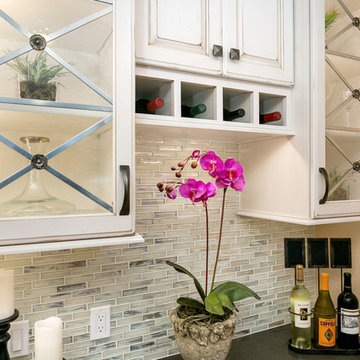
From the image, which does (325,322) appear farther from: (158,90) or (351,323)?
(158,90)

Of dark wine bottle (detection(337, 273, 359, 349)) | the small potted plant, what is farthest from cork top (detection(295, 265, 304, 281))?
the small potted plant

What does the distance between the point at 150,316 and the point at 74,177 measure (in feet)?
2.45

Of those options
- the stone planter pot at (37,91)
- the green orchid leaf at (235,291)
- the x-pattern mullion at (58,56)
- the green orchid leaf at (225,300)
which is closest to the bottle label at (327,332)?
the green orchid leaf at (235,291)

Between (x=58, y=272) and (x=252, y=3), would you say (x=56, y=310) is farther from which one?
(x=252, y=3)

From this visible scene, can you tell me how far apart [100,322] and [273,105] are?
1.10 meters

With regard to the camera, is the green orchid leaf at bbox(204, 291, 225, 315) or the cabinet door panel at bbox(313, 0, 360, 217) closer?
the green orchid leaf at bbox(204, 291, 225, 315)

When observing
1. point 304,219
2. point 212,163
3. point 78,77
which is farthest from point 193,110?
point 304,219

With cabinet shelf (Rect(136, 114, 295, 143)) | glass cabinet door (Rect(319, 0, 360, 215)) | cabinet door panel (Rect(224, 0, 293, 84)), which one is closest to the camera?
cabinet shelf (Rect(136, 114, 295, 143))

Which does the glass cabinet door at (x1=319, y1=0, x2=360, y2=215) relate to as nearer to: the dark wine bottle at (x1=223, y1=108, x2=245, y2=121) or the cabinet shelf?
the cabinet shelf

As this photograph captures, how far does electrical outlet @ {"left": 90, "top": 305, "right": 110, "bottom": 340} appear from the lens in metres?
1.22

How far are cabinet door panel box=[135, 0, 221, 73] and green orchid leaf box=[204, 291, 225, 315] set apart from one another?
77cm

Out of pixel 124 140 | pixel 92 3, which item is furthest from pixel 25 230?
pixel 92 3

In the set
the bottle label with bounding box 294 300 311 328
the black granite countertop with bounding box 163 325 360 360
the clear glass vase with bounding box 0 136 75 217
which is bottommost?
the black granite countertop with bounding box 163 325 360 360

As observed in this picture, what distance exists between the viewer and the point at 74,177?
876 mm
